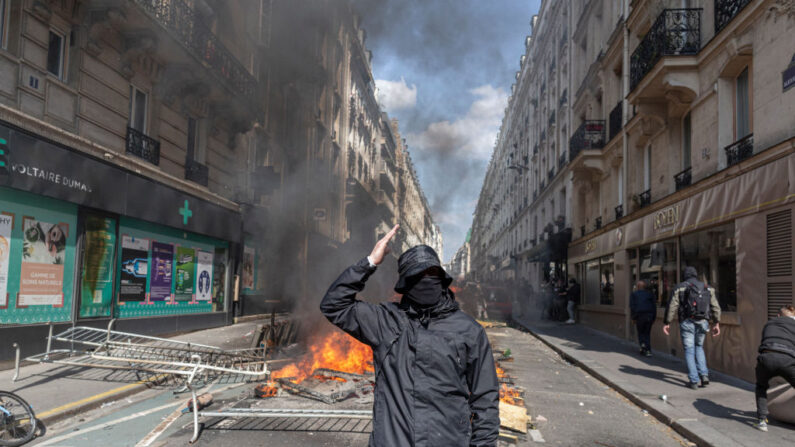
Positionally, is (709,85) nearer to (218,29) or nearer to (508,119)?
(218,29)

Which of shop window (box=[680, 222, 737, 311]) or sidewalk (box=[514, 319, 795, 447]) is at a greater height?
shop window (box=[680, 222, 737, 311])

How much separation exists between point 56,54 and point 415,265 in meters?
8.81

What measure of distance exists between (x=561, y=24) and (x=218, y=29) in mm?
17094

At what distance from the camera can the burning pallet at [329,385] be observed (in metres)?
5.52

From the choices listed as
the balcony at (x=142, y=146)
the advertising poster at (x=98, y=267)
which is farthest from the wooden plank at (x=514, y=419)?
the balcony at (x=142, y=146)

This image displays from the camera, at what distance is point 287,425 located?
16.0ft

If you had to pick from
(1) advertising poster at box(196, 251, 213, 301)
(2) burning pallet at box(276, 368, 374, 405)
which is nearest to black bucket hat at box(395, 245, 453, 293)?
(2) burning pallet at box(276, 368, 374, 405)

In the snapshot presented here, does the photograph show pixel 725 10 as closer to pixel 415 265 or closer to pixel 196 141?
pixel 415 265

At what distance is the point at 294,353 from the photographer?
28.1ft

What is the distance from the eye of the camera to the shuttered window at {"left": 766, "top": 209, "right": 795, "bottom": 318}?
6.65m

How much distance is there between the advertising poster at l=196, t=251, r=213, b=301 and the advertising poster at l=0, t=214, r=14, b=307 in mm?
5346

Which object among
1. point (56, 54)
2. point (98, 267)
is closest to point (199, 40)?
point (56, 54)

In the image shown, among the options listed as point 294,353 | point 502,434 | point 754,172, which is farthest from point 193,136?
point 754,172

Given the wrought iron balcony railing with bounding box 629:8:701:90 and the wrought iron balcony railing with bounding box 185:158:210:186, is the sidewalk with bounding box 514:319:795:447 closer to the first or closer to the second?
the wrought iron balcony railing with bounding box 629:8:701:90
